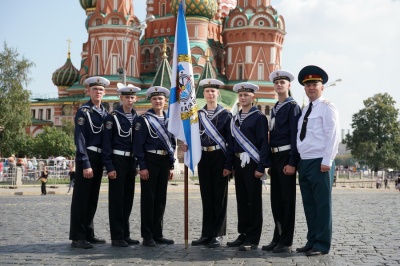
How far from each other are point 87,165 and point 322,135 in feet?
10.7

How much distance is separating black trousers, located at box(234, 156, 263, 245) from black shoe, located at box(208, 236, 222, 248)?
0.32m

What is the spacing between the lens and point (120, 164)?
9141 millimetres

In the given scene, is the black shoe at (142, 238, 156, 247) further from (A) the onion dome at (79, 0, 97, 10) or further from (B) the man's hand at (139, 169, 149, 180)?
(A) the onion dome at (79, 0, 97, 10)

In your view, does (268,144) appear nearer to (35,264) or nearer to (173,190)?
(35,264)

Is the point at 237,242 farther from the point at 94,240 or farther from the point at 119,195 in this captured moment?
the point at 94,240

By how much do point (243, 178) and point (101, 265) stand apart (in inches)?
105

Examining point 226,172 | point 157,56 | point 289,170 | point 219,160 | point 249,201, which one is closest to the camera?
point 289,170

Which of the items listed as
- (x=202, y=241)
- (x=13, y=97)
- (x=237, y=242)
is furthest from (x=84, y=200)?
(x=13, y=97)

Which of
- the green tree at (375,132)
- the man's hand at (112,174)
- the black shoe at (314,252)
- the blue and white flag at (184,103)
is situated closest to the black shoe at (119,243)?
the man's hand at (112,174)

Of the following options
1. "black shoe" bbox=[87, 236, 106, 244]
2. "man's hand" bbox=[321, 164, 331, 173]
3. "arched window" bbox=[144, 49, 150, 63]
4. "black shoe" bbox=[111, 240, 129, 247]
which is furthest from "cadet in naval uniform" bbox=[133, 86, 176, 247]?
"arched window" bbox=[144, 49, 150, 63]

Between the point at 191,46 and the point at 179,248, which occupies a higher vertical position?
the point at 191,46

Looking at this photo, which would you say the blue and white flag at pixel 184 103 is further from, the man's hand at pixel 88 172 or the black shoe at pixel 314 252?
the black shoe at pixel 314 252

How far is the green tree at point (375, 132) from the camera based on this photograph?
6681 centimetres

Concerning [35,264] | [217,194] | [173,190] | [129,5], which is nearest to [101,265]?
[35,264]
